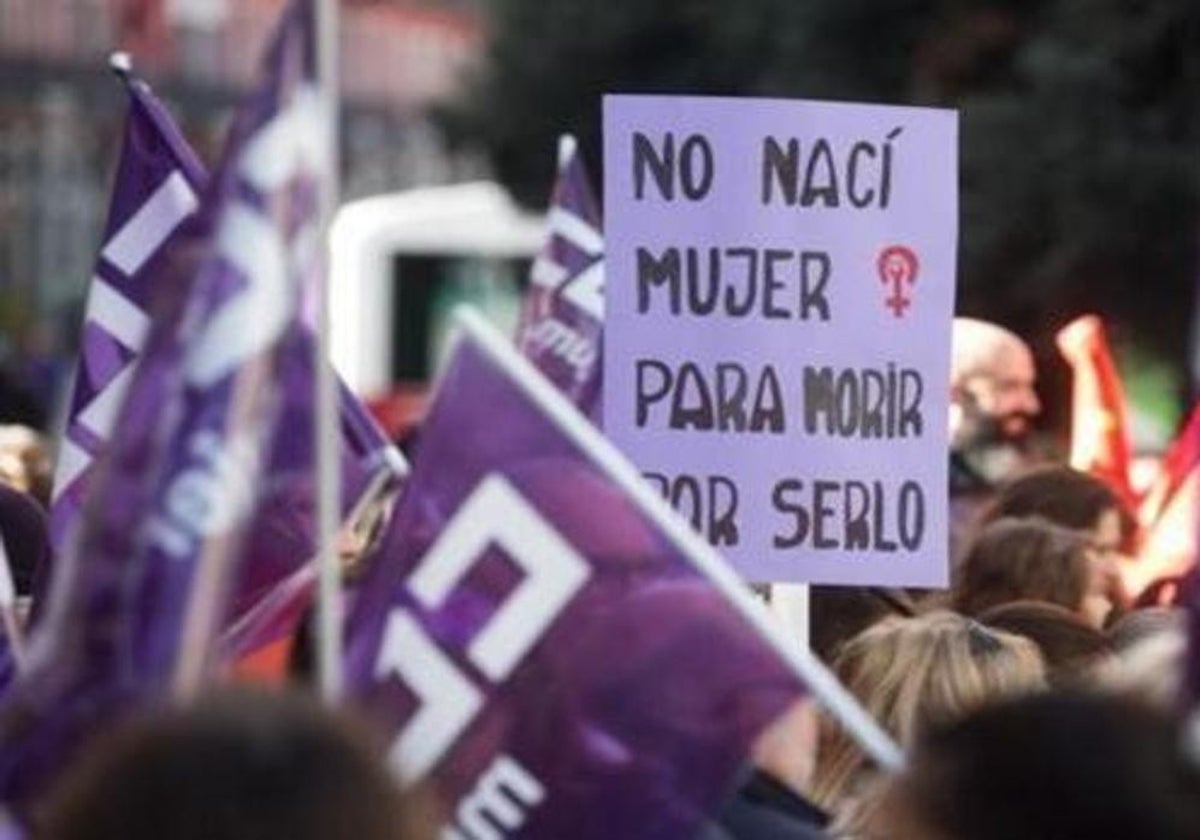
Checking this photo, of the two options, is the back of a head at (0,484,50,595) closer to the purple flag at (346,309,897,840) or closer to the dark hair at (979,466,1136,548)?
the dark hair at (979,466,1136,548)

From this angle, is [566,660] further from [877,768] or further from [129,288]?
[129,288]

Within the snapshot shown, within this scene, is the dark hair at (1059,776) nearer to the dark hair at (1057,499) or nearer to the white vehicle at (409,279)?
the dark hair at (1057,499)

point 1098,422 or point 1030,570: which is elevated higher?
point 1098,422

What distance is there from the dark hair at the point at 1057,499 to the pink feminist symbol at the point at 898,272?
1.57 m

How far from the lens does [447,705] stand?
4824 millimetres

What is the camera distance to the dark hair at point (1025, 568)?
8.97 m

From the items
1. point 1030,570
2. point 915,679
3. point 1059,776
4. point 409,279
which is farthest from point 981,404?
point 409,279

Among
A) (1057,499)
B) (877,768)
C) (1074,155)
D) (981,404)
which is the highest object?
(1074,155)

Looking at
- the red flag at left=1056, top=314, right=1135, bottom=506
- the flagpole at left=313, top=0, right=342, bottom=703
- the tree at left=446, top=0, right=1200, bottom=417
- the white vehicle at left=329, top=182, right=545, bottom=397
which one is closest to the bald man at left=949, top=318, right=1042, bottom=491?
the red flag at left=1056, top=314, right=1135, bottom=506

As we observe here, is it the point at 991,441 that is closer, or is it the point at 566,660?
the point at 566,660

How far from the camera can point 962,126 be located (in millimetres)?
28125

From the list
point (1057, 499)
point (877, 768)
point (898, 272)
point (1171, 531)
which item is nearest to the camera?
point (877, 768)

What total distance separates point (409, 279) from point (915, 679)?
29.0 metres

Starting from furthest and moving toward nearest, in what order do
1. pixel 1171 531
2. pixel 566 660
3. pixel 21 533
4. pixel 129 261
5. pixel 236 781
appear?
pixel 1171 531, pixel 21 533, pixel 129 261, pixel 566 660, pixel 236 781
